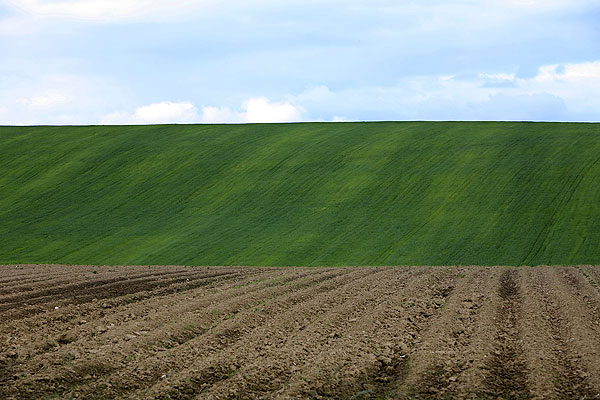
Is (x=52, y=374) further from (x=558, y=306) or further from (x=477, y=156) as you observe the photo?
(x=477, y=156)

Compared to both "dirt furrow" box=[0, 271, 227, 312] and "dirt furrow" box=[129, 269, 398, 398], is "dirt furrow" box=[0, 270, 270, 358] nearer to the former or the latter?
"dirt furrow" box=[0, 271, 227, 312]

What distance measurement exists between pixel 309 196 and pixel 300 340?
29.8 metres

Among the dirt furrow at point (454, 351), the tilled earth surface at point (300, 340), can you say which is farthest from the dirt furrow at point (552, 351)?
the dirt furrow at point (454, 351)

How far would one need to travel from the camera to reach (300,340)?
39.4 feet

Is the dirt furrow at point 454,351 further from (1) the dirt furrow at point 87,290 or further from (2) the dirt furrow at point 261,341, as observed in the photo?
(1) the dirt furrow at point 87,290

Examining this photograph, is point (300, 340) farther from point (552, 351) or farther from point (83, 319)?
point (83, 319)

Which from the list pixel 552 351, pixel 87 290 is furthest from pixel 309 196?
pixel 552 351

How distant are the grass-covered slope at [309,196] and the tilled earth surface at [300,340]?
44.5 ft

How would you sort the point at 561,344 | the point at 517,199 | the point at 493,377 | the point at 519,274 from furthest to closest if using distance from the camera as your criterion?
the point at 517,199
the point at 519,274
the point at 561,344
the point at 493,377

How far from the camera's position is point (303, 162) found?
48562mm

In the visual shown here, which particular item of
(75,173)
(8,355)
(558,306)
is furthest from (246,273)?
(75,173)

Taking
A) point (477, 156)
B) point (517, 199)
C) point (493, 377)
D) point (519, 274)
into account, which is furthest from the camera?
point (477, 156)

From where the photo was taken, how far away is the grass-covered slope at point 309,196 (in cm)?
3309

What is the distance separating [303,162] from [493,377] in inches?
1550
